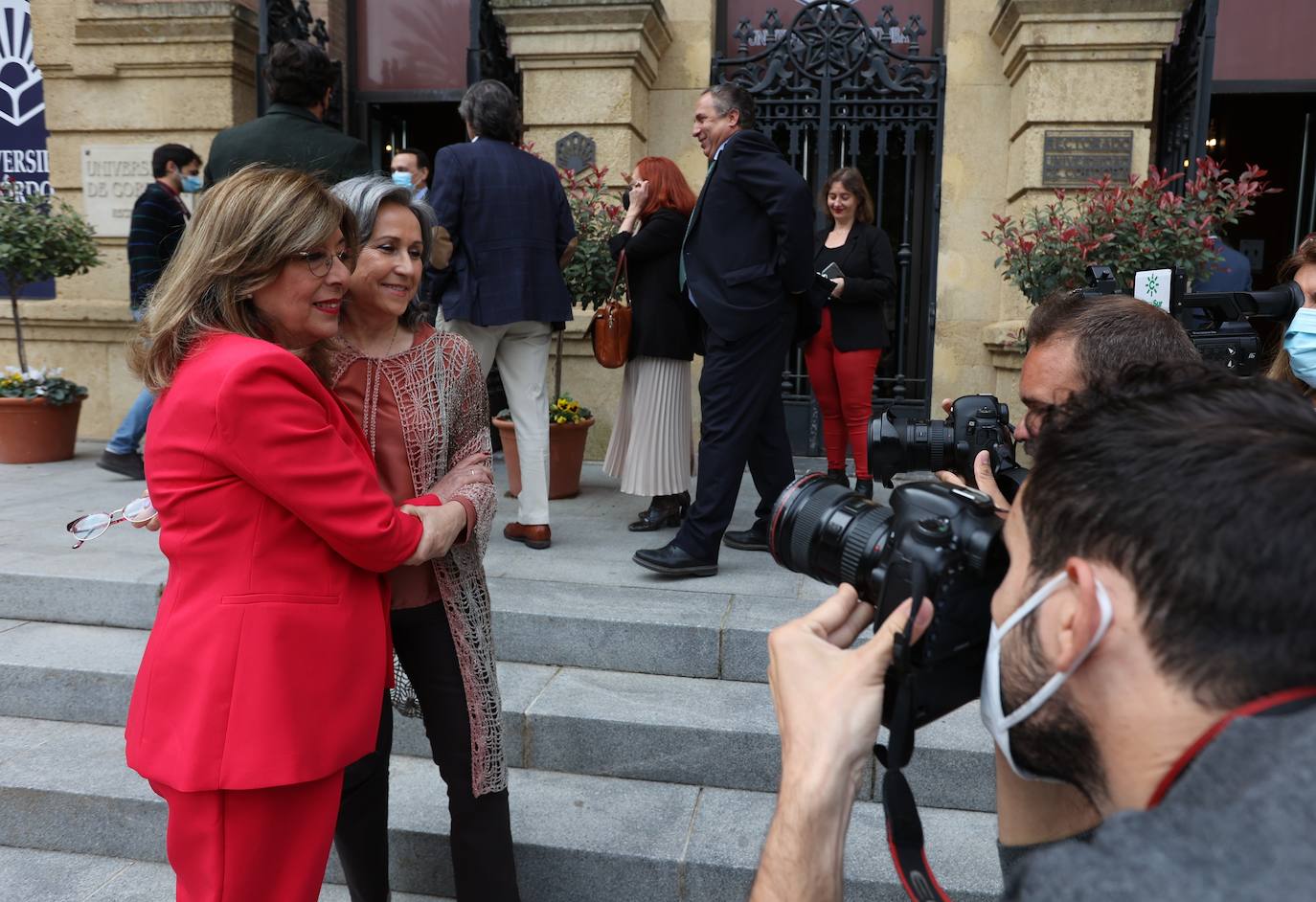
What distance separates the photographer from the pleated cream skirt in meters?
5.24

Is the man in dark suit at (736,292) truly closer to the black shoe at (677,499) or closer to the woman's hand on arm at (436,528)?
the black shoe at (677,499)

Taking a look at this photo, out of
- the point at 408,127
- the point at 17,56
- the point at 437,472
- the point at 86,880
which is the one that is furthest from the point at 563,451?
the point at 17,56

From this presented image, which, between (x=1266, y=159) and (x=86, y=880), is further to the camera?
(x=1266, y=159)

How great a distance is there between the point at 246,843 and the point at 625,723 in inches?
65.4

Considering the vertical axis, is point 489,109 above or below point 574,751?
above

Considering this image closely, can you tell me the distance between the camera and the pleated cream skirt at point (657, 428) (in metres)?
5.24

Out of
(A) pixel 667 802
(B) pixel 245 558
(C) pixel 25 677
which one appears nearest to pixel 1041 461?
(B) pixel 245 558

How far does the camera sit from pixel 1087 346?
232 centimetres

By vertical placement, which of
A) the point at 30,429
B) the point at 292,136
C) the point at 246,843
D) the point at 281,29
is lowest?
the point at 246,843

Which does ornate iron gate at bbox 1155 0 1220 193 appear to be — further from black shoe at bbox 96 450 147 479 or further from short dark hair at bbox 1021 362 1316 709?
black shoe at bbox 96 450 147 479

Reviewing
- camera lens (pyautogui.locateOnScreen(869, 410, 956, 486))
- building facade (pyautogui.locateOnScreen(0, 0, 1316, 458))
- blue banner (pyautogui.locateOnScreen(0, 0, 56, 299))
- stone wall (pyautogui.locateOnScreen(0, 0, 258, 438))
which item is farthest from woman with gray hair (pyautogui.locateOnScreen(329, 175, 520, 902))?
blue banner (pyautogui.locateOnScreen(0, 0, 56, 299))

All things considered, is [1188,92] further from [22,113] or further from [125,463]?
[22,113]

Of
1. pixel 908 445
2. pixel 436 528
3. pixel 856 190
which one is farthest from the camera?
pixel 856 190

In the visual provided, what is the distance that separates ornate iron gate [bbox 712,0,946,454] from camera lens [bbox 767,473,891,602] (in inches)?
234
